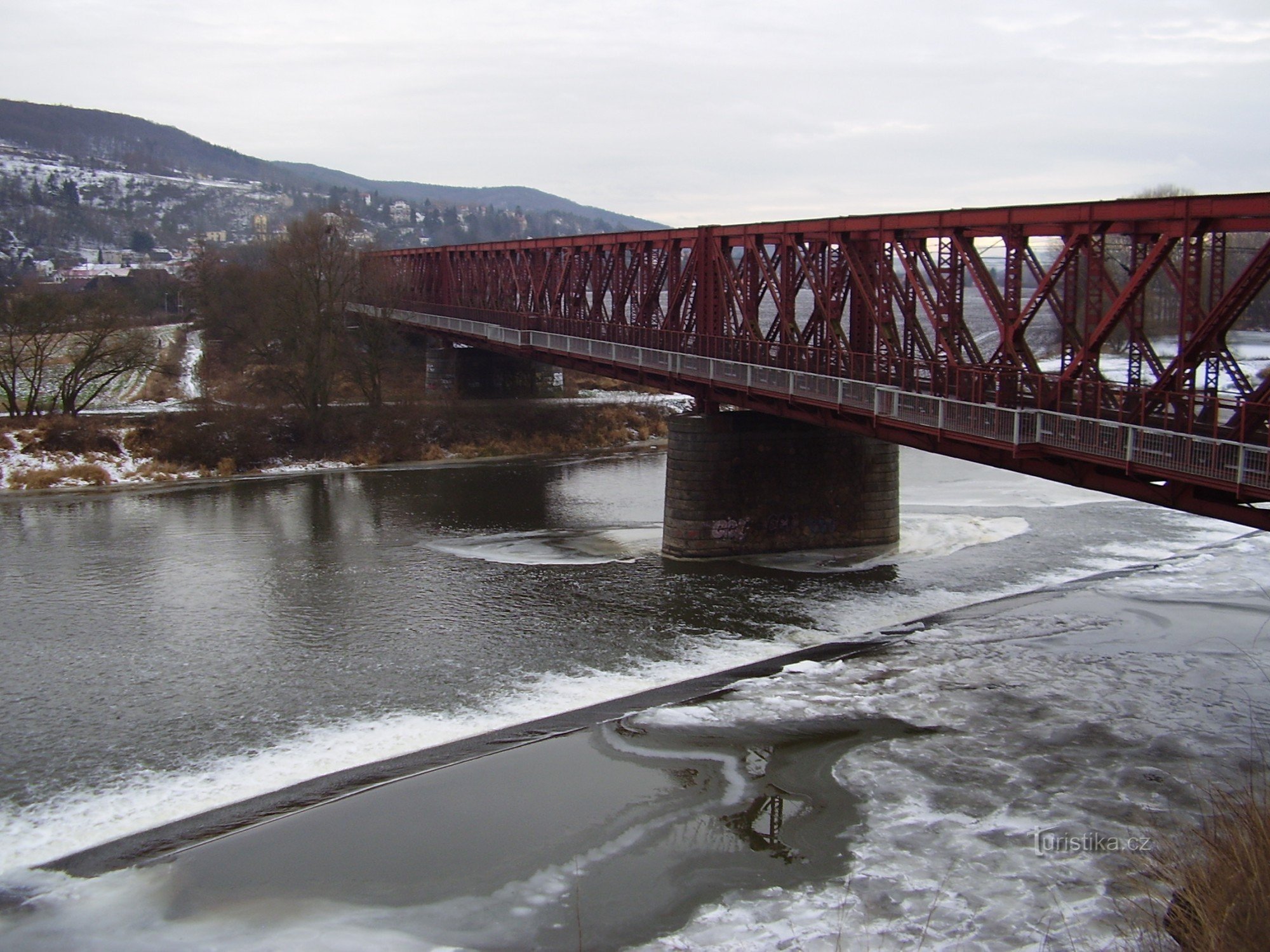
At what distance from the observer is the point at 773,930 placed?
40.2ft

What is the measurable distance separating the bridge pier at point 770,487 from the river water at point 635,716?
A: 40.1 inches

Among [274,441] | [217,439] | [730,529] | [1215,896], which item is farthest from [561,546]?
[1215,896]

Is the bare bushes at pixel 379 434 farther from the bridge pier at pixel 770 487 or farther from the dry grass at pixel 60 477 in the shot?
the bridge pier at pixel 770 487

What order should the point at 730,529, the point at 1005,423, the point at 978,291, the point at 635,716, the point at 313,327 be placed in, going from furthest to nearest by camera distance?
1. the point at 313,327
2. the point at 730,529
3. the point at 978,291
4. the point at 1005,423
5. the point at 635,716

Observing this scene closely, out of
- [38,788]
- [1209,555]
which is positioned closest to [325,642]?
[38,788]

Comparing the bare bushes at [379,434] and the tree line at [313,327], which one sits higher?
the tree line at [313,327]

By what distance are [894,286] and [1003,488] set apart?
19.7m

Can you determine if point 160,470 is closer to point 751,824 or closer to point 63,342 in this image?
point 63,342

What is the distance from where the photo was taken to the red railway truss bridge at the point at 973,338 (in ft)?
55.9

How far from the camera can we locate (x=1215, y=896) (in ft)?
28.5

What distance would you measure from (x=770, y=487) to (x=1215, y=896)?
23.4 metres

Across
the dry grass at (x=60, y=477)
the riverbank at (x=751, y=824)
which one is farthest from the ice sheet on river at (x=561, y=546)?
the dry grass at (x=60, y=477)

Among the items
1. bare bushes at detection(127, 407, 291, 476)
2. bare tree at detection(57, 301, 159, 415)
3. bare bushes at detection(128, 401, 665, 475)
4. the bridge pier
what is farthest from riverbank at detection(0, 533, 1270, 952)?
bare tree at detection(57, 301, 159, 415)

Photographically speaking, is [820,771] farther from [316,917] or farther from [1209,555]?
[1209,555]
